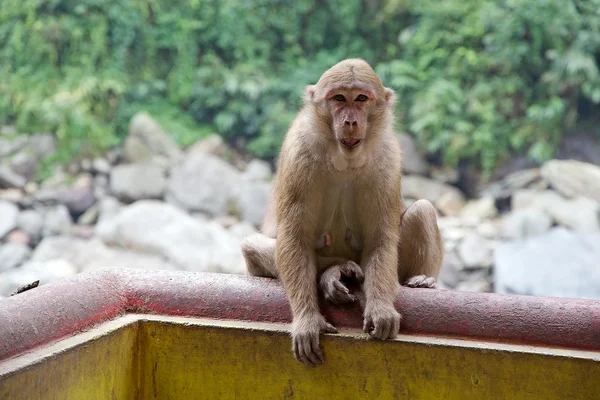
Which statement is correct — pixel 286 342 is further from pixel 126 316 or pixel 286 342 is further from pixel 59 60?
pixel 59 60

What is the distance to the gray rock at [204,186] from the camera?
13.1 m

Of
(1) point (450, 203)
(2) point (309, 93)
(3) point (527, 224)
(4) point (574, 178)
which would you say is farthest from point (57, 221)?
(2) point (309, 93)

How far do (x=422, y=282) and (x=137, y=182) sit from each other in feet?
35.0

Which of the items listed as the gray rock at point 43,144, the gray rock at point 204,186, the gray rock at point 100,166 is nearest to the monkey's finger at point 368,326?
the gray rock at point 204,186

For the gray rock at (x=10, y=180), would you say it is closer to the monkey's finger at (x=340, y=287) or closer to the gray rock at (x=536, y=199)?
the gray rock at (x=536, y=199)

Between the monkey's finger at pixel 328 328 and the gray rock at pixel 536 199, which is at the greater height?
the gray rock at pixel 536 199

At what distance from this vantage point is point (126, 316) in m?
2.92

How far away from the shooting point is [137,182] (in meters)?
13.4

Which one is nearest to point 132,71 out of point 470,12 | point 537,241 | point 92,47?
point 92,47

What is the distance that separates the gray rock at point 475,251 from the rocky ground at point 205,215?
17mm

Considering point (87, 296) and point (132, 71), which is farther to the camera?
point (132, 71)

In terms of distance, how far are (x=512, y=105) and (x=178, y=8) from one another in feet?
22.5

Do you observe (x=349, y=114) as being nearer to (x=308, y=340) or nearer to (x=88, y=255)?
(x=308, y=340)

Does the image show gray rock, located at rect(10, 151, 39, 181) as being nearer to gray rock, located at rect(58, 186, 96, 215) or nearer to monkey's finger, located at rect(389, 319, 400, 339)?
gray rock, located at rect(58, 186, 96, 215)
